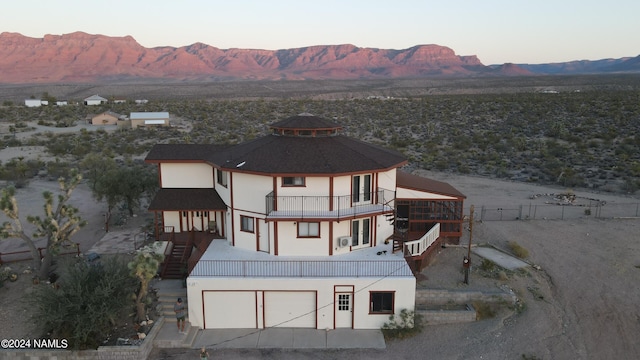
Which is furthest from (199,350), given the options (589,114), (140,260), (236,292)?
(589,114)

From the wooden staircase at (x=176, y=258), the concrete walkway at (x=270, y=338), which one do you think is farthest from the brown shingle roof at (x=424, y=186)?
the wooden staircase at (x=176, y=258)

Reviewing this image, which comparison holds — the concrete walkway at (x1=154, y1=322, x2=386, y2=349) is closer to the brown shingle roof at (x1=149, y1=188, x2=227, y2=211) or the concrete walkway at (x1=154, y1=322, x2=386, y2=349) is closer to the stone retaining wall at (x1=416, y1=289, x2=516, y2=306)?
the stone retaining wall at (x1=416, y1=289, x2=516, y2=306)

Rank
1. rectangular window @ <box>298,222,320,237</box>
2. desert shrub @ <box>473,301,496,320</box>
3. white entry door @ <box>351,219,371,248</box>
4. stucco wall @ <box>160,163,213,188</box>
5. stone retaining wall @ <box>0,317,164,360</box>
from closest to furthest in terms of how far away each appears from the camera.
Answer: stone retaining wall @ <box>0,317,164,360</box>, desert shrub @ <box>473,301,496,320</box>, rectangular window @ <box>298,222,320,237</box>, white entry door @ <box>351,219,371,248</box>, stucco wall @ <box>160,163,213,188</box>

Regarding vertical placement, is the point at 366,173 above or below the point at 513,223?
above

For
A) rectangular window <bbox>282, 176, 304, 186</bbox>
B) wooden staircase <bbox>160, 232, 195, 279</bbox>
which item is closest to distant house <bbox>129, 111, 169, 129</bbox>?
wooden staircase <bbox>160, 232, 195, 279</bbox>

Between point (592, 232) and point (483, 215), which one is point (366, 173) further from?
point (592, 232)

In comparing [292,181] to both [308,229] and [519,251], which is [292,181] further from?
[519,251]

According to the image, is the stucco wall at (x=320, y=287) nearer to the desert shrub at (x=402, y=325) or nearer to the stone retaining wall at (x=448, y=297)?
the desert shrub at (x=402, y=325)
